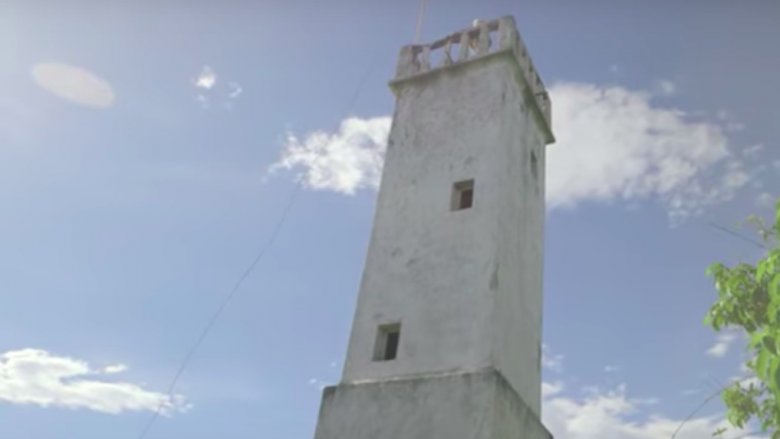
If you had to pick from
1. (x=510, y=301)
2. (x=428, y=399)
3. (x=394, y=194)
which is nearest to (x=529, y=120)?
(x=394, y=194)

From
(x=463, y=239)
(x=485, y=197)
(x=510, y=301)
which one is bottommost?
(x=510, y=301)

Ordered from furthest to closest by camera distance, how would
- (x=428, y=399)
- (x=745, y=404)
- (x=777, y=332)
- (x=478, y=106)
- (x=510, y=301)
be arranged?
(x=478, y=106)
(x=510, y=301)
(x=428, y=399)
(x=745, y=404)
(x=777, y=332)

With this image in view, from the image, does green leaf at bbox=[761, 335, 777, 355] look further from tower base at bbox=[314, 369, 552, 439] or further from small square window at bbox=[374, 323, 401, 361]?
small square window at bbox=[374, 323, 401, 361]

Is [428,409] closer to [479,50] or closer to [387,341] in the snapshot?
[387,341]

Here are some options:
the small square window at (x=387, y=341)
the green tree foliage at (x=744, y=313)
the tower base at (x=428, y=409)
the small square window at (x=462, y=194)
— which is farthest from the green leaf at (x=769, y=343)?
the small square window at (x=462, y=194)

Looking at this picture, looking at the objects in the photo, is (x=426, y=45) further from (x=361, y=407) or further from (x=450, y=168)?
(x=361, y=407)

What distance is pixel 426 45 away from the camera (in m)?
13.4

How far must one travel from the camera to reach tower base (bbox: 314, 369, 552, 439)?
8250 mm

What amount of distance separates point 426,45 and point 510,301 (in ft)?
20.1

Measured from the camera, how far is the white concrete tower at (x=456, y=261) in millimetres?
8734

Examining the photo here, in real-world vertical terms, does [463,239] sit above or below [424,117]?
below

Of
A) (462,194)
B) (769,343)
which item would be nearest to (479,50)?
(462,194)

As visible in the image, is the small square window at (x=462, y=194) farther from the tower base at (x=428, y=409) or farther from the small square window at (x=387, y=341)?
the tower base at (x=428, y=409)

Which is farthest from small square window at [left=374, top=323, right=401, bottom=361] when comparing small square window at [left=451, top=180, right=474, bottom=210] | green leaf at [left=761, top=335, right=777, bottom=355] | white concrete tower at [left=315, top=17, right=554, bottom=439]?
green leaf at [left=761, top=335, right=777, bottom=355]
